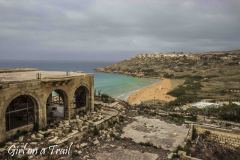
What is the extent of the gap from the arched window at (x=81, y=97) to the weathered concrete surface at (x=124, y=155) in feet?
29.0

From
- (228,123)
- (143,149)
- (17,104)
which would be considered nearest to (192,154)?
(143,149)

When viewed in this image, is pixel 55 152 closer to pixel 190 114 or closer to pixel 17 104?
pixel 17 104

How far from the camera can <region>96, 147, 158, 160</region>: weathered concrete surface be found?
1449cm

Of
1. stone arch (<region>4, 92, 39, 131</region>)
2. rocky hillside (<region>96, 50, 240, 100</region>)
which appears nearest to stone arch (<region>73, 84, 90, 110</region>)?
stone arch (<region>4, 92, 39, 131</region>)

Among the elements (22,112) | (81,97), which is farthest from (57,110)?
(22,112)

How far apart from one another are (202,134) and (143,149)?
6.22 meters

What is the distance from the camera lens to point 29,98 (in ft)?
56.7

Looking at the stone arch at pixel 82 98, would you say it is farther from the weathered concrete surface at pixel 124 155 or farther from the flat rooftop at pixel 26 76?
the weathered concrete surface at pixel 124 155

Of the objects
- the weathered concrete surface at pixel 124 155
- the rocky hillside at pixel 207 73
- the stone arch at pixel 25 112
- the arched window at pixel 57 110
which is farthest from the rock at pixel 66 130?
the rocky hillside at pixel 207 73

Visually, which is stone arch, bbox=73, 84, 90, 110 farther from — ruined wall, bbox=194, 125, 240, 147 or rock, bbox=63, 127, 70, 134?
ruined wall, bbox=194, 125, 240, 147

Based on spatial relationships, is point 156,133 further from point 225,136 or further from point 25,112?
point 25,112

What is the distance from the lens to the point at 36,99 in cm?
1731

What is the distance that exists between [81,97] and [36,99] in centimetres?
659

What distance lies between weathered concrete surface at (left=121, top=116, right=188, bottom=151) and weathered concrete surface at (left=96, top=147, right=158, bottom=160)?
1.68m
